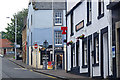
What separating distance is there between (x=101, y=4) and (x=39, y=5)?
2661cm

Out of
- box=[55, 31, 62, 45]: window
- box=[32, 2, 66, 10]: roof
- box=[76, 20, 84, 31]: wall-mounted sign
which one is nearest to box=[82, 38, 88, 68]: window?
box=[76, 20, 84, 31]: wall-mounted sign

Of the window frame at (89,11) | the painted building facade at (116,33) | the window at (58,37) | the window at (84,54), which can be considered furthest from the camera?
the window at (58,37)

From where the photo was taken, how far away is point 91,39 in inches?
918

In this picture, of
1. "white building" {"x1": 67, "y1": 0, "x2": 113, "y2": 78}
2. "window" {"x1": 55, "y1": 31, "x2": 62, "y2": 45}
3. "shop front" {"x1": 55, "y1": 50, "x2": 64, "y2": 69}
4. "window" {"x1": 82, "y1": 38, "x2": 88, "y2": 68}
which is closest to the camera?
"white building" {"x1": 67, "y1": 0, "x2": 113, "y2": 78}

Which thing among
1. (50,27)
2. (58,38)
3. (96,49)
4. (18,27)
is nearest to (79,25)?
(96,49)

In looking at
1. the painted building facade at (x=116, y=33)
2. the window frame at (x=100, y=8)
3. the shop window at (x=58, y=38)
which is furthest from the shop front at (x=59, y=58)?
the painted building facade at (x=116, y=33)

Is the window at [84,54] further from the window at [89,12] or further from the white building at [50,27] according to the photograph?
the white building at [50,27]

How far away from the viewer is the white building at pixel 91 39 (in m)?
20.2

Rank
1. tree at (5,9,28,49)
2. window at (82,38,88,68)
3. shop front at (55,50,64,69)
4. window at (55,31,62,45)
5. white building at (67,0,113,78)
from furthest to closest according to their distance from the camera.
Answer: tree at (5,9,28,49) → window at (55,31,62,45) → shop front at (55,50,64,69) → window at (82,38,88,68) → white building at (67,0,113,78)

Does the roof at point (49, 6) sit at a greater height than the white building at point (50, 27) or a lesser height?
greater

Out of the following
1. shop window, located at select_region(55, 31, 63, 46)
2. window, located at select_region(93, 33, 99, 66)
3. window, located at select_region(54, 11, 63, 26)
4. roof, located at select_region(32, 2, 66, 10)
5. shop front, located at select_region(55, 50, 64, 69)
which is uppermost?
roof, located at select_region(32, 2, 66, 10)

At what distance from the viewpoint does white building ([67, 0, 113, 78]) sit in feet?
66.3

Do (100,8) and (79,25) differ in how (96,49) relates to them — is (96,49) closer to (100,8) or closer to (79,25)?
(100,8)

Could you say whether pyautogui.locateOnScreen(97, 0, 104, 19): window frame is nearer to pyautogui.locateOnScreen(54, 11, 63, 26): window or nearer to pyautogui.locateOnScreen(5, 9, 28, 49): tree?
pyautogui.locateOnScreen(54, 11, 63, 26): window
